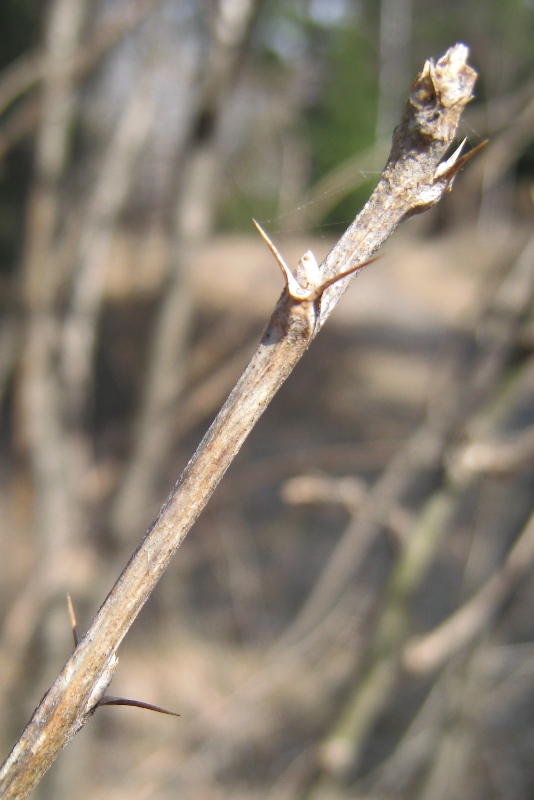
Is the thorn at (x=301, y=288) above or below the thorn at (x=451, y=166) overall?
below

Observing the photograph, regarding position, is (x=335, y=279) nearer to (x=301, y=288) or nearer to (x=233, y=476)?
(x=301, y=288)

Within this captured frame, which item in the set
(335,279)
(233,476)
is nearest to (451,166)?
(335,279)

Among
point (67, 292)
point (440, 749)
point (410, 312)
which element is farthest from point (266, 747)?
point (410, 312)

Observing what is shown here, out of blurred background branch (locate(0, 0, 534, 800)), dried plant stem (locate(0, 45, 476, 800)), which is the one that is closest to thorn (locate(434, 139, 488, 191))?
dried plant stem (locate(0, 45, 476, 800))

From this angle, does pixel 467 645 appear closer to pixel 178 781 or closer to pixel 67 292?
pixel 178 781

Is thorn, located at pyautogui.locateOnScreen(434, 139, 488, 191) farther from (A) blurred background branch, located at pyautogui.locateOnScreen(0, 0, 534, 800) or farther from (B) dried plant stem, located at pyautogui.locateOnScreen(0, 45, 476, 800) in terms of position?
(A) blurred background branch, located at pyautogui.locateOnScreen(0, 0, 534, 800)

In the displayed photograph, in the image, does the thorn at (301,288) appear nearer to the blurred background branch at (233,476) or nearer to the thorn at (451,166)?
the thorn at (451,166)

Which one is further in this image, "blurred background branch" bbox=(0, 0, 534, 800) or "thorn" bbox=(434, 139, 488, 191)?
"blurred background branch" bbox=(0, 0, 534, 800)

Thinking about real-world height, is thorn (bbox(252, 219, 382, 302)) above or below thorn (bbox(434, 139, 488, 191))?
below

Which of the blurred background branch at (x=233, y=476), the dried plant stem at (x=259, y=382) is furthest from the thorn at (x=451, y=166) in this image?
the blurred background branch at (x=233, y=476)
